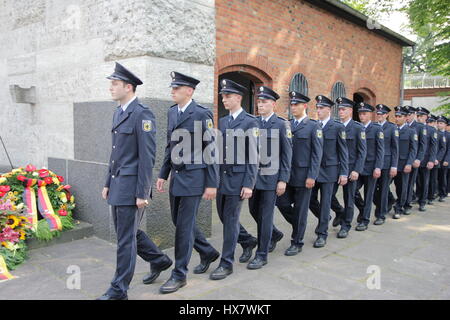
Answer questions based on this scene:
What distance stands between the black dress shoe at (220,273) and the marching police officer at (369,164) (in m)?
2.98

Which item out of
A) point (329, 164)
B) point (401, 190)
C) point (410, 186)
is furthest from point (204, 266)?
point (410, 186)

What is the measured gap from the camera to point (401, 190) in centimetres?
754

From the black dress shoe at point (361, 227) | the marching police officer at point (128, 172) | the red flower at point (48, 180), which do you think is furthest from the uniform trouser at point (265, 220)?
the red flower at point (48, 180)

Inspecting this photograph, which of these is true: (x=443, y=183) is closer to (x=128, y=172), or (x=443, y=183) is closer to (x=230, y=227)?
(x=230, y=227)

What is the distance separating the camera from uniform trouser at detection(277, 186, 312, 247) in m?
5.06

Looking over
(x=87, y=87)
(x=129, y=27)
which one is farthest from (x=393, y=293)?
(x=87, y=87)

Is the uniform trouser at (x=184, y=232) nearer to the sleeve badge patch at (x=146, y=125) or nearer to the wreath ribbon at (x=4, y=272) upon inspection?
the sleeve badge patch at (x=146, y=125)

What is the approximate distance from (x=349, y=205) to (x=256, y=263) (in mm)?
2282

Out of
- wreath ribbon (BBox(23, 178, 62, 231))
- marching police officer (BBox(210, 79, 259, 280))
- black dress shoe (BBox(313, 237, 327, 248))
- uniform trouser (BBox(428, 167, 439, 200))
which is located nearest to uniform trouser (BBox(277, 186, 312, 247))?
black dress shoe (BBox(313, 237, 327, 248))

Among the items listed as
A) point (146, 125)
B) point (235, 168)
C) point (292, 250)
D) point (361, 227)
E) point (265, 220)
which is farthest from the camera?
point (361, 227)

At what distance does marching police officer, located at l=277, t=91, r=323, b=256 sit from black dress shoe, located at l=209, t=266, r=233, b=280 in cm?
112

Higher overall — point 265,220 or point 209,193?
point 209,193

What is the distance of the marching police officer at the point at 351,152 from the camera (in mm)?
6000

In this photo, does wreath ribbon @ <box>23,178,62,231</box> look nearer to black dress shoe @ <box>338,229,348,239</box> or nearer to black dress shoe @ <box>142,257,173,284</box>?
black dress shoe @ <box>142,257,173,284</box>
